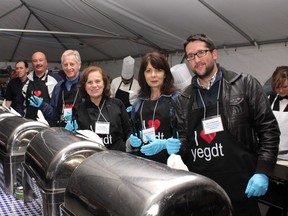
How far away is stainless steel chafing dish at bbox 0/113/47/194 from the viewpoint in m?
1.00

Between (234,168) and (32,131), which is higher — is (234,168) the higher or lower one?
the lower one

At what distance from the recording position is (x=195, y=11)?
3.50m

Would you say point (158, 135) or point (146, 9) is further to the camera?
point (146, 9)

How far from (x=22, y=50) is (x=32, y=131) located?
6897 mm

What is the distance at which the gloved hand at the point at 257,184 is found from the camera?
114cm

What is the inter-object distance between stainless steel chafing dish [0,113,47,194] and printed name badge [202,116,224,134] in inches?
24.0

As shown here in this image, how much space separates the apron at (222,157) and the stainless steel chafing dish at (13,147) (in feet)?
1.97

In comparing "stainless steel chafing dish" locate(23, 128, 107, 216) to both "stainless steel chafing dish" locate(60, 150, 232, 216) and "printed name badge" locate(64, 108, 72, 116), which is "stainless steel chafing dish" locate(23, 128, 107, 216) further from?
"printed name badge" locate(64, 108, 72, 116)

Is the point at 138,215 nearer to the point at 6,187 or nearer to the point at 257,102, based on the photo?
the point at 6,187

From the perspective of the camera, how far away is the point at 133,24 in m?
4.65

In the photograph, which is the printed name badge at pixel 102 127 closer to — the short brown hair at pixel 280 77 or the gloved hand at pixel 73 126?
the gloved hand at pixel 73 126

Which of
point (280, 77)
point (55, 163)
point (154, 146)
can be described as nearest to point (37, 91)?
point (154, 146)

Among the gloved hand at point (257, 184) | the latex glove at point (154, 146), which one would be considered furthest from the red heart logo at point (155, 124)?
the gloved hand at point (257, 184)

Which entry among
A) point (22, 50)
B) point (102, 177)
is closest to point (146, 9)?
point (102, 177)
